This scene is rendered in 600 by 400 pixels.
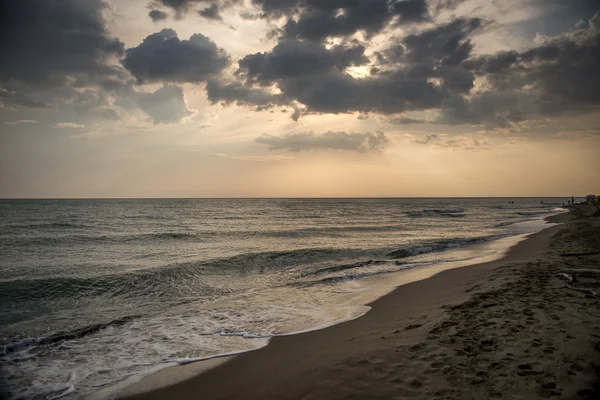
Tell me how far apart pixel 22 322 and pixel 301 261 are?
1299cm

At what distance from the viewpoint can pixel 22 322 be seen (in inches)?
375

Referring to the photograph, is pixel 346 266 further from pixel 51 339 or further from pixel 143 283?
pixel 51 339

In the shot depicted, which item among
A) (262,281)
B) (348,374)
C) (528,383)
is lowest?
(262,281)

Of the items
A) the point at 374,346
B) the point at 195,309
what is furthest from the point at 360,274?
the point at 374,346

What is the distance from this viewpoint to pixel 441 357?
18.1 feet

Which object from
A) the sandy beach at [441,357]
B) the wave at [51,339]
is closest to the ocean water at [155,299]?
the wave at [51,339]

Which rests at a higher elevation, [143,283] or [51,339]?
[51,339]

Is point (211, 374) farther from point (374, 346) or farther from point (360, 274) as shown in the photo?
point (360, 274)

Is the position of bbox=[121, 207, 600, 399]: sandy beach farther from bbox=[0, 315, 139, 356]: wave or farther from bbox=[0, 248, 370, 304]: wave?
bbox=[0, 248, 370, 304]: wave

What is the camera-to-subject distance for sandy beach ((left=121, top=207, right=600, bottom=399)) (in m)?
4.54

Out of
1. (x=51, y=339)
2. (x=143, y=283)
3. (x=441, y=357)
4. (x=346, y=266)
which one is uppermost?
(x=441, y=357)

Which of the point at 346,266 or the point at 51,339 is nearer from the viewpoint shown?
the point at 51,339

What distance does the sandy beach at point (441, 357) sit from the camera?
4.54 meters

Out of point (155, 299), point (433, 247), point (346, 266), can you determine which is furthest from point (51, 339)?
point (433, 247)
